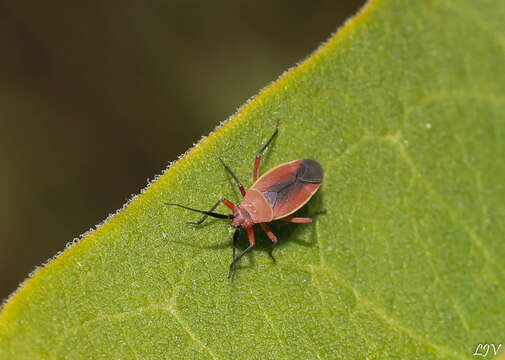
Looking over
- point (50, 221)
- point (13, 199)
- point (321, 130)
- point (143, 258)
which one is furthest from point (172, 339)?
point (13, 199)

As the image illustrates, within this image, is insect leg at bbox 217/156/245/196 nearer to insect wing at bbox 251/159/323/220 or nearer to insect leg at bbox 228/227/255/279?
insect wing at bbox 251/159/323/220

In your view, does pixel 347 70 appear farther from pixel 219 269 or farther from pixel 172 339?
pixel 172 339

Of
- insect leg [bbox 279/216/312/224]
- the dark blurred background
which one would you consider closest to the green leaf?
insect leg [bbox 279/216/312/224]

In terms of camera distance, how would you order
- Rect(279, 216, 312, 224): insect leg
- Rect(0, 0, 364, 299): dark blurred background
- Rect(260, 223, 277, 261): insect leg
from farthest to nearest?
Rect(0, 0, 364, 299): dark blurred background, Rect(279, 216, 312, 224): insect leg, Rect(260, 223, 277, 261): insect leg
